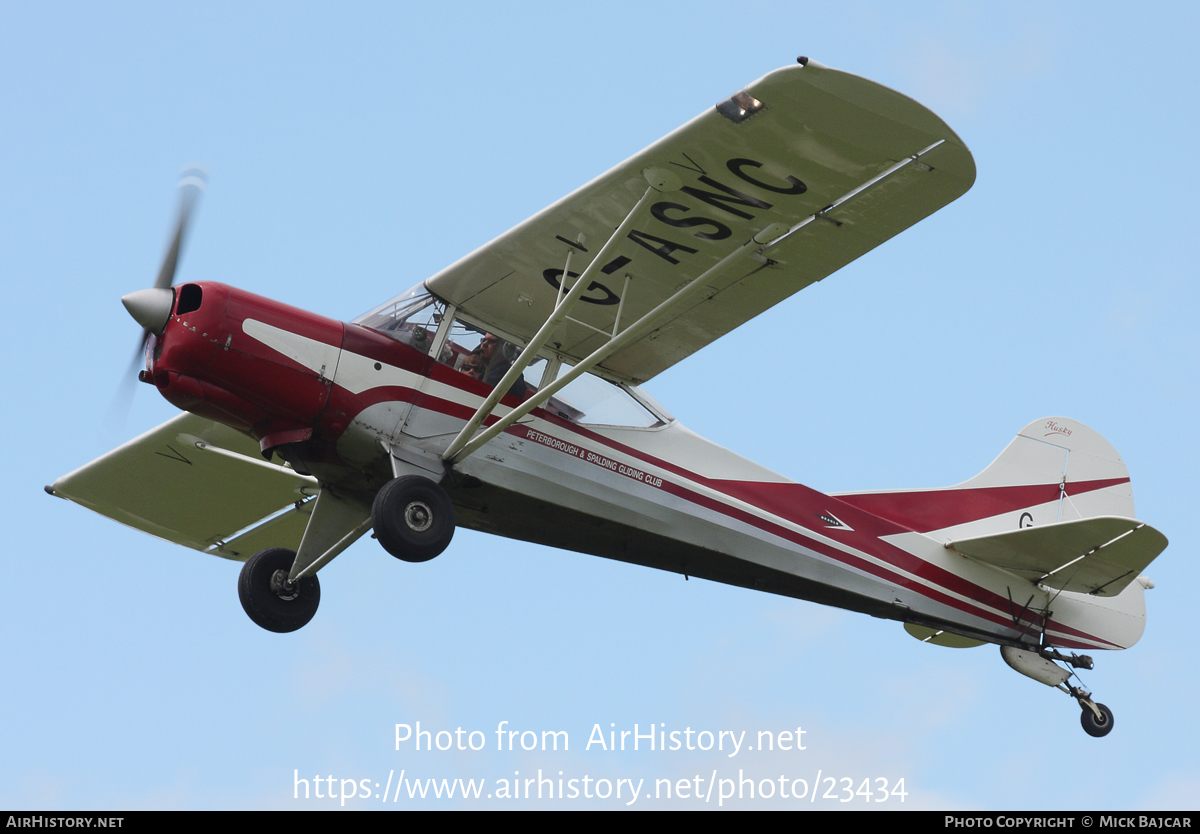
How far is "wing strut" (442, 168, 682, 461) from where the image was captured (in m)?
8.39

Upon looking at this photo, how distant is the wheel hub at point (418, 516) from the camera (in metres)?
8.67

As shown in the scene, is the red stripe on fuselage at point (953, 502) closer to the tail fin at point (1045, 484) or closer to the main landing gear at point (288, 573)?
the tail fin at point (1045, 484)

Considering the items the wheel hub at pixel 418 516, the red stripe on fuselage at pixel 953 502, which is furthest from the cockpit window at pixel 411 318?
the red stripe on fuselage at pixel 953 502

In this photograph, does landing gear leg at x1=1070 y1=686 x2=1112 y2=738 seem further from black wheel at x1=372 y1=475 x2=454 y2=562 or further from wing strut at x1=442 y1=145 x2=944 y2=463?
black wheel at x1=372 y1=475 x2=454 y2=562

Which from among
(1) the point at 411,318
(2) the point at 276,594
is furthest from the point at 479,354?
(2) the point at 276,594

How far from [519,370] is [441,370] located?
70 centimetres

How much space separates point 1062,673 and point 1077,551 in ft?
4.12

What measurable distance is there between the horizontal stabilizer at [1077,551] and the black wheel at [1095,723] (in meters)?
1.05

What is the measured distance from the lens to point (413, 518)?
342 inches

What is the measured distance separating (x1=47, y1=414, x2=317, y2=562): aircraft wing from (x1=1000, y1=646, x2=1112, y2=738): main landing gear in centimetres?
606

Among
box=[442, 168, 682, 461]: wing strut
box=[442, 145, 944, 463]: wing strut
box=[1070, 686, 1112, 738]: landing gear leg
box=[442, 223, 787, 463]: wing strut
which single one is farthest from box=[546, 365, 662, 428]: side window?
box=[1070, 686, 1112, 738]: landing gear leg

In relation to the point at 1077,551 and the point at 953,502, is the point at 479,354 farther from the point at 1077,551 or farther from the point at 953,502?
the point at 1077,551

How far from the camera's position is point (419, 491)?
876cm

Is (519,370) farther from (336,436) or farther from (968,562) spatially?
(968,562)
